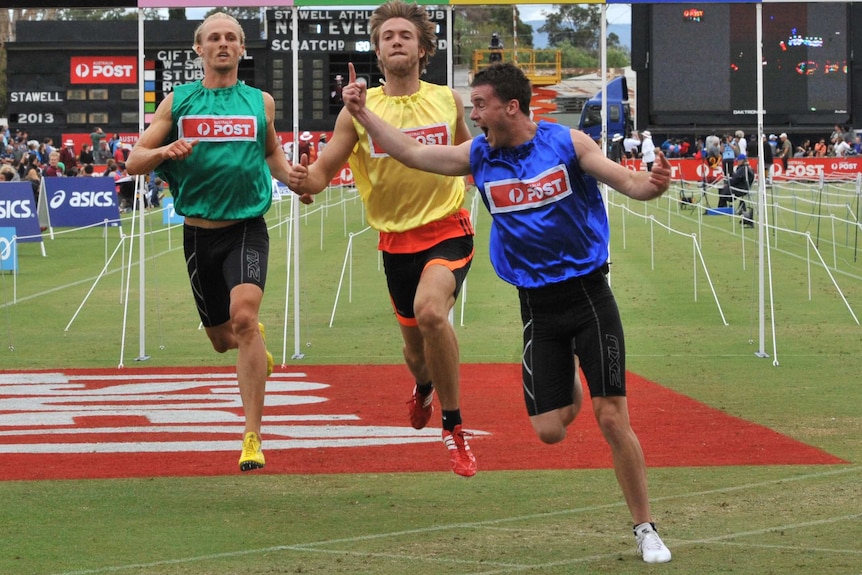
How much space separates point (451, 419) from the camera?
7211 mm

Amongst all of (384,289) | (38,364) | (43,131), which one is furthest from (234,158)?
(43,131)

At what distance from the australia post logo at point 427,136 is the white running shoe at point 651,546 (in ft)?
8.81

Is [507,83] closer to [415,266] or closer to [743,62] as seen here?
[415,266]

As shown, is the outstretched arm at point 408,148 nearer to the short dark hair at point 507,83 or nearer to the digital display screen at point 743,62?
the short dark hair at point 507,83

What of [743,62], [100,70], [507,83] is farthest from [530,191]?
[100,70]

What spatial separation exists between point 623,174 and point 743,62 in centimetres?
2596

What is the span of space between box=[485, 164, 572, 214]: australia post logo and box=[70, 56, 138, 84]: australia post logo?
37206 mm

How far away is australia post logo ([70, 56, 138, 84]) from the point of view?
4172cm

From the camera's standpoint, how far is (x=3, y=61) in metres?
75.6

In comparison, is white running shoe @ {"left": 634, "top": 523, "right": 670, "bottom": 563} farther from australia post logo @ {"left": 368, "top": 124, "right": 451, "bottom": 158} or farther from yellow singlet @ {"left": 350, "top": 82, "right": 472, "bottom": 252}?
australia post logo @ {"left": 368, "top": 124, "right": 451, "bottom": 158}

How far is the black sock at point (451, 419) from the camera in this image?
7191mm

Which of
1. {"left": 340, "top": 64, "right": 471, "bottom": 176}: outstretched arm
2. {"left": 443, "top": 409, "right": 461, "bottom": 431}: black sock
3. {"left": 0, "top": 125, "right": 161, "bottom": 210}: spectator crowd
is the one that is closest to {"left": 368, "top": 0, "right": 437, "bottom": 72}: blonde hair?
{"left": 340, "top": 64, "right": 471, "bottom": 176}: outstretched arm

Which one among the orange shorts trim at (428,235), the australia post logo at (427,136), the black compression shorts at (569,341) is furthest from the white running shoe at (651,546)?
the australia post logo at (427,136)

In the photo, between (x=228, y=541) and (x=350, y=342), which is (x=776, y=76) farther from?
(x=228, y=541)
